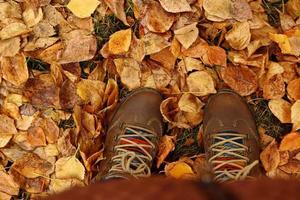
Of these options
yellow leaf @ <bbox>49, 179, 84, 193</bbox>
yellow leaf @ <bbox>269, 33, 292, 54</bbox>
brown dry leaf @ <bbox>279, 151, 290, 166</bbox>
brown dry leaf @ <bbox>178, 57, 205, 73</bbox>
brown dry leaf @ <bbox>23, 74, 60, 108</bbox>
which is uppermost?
yellow leaf @ <bbox>269, 33, 292, 54</bbox>

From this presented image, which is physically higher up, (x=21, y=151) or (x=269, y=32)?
(x=269, y=32)

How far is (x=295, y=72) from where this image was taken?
1380 millimetres

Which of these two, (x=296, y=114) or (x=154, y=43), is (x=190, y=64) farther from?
(x=296, y=114)

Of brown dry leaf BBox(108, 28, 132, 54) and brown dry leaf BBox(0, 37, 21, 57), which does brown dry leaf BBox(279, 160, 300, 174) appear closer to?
brown dry leaf BBox(108, 28, 132, 54)

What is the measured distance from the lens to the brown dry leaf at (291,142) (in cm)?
134

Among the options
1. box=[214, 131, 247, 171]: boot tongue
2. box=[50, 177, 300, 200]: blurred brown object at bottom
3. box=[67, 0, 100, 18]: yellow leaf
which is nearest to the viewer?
box=[50, 177, 300, 200]: blurred brown object at bottom

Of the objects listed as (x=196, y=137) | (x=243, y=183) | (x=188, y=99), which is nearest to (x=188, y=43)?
(x=188, y=99)

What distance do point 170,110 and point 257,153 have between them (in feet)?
0.81

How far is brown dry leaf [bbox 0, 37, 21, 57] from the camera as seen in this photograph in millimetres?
1386

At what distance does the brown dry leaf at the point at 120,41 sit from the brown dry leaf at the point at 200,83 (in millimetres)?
181

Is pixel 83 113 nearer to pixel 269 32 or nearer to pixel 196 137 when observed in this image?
pixel 196 137

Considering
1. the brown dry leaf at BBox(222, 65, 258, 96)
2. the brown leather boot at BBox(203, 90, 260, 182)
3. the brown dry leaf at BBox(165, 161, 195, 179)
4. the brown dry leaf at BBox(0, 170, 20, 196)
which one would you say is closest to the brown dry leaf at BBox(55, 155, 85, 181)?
the brown dry leaf at BBox(0, 170, 20, 196)

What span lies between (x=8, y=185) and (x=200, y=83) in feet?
1.80

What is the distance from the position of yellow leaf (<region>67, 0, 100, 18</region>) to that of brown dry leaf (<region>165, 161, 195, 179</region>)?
1.44ft
